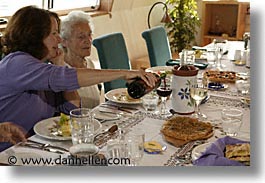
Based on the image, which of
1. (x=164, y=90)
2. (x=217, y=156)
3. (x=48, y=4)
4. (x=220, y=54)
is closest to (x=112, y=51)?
(x=48, y=4)

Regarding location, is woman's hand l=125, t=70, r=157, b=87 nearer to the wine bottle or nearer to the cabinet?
the wine bottle

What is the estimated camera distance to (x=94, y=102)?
1199 millimetres

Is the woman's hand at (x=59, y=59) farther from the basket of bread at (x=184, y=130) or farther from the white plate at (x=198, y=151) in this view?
the white plate at (x=198, y=151)

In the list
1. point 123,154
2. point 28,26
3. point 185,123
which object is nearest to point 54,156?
point 123,154

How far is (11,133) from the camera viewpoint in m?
0.90

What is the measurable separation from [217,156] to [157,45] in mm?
1014

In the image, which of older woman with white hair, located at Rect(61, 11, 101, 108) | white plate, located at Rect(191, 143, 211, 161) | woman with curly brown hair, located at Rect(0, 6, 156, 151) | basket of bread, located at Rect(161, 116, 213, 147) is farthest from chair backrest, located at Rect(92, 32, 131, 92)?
white plate, located at Rect(191, 143, 211, 161)

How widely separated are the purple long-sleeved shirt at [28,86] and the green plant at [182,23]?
43cm

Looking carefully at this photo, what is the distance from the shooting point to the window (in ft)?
3.18

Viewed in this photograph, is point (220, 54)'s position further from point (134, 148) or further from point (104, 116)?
point (134, 148)

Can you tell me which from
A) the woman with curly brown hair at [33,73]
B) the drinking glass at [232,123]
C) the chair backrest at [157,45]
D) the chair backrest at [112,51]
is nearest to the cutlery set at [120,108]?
the woman with curly brown hair at [33,73]

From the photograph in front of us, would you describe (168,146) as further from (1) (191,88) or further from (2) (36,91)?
(2) (36,91)

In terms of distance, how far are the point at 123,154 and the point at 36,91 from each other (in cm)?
39

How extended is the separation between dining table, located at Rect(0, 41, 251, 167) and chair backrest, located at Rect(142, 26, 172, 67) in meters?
0.43
